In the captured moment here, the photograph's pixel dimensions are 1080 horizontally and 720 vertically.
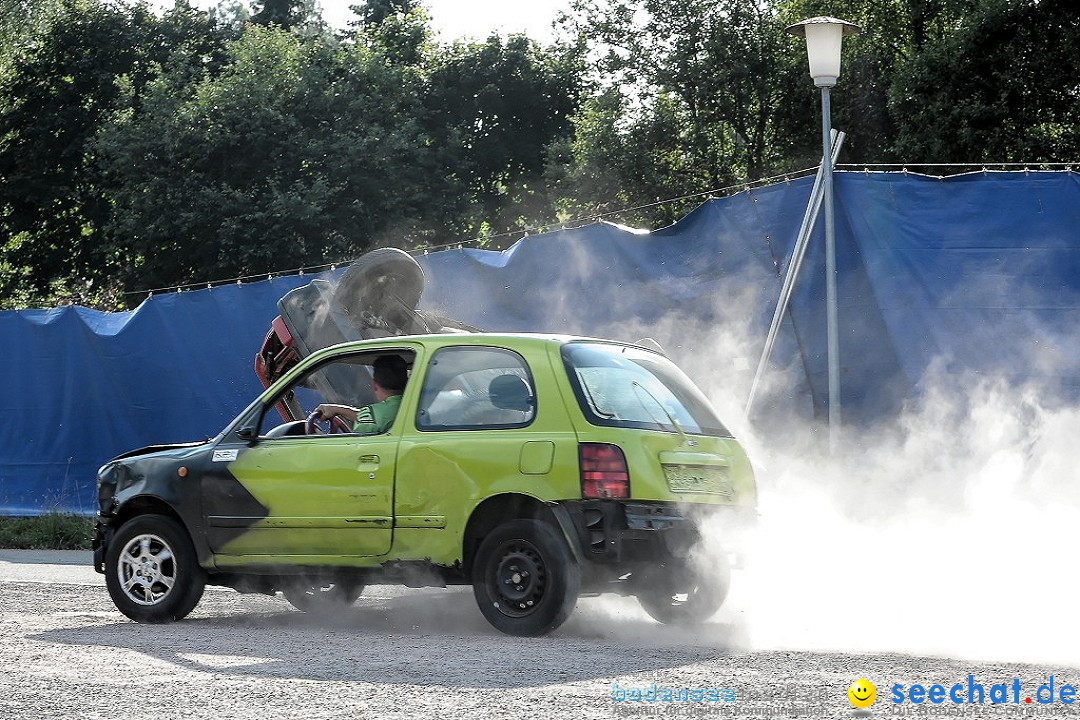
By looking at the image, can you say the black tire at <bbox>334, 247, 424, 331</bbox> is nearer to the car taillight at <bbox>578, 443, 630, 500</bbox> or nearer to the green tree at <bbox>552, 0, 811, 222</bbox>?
the car taillight at <bbox>578, 443, 630, 500</bbox>

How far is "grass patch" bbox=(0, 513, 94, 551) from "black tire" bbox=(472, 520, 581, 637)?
30.3 feet

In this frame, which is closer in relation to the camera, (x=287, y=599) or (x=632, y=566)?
(x=632, y=566)

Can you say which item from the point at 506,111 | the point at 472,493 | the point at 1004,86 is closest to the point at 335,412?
the point at 472,493

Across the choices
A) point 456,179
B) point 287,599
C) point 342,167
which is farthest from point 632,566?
point 456,179

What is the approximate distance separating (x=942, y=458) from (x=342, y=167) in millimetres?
23660

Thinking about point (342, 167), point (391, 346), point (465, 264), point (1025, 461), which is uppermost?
point (342, 167)

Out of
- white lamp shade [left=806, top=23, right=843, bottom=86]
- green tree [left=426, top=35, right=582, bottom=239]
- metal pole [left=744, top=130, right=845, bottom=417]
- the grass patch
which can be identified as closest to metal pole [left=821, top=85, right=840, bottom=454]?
metal pole [left=744, top=130, right=845, bottom=417]

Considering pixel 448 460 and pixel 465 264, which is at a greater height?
pixel 465 264

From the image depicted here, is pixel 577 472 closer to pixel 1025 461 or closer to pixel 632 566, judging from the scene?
pixel 632 566

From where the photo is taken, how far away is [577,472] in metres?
7.67

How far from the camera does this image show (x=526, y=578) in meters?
7.74

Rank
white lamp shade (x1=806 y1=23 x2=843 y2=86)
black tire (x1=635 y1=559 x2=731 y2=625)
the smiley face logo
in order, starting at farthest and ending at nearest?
white lamp shade (x1=806 y1=23 x2=843 y2=86), black tire (x1=635 y1=559 x2=731 y2=625), the smiley face logo

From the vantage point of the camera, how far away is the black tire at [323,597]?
9.71 meters

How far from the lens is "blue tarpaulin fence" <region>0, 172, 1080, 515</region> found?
1078cm
